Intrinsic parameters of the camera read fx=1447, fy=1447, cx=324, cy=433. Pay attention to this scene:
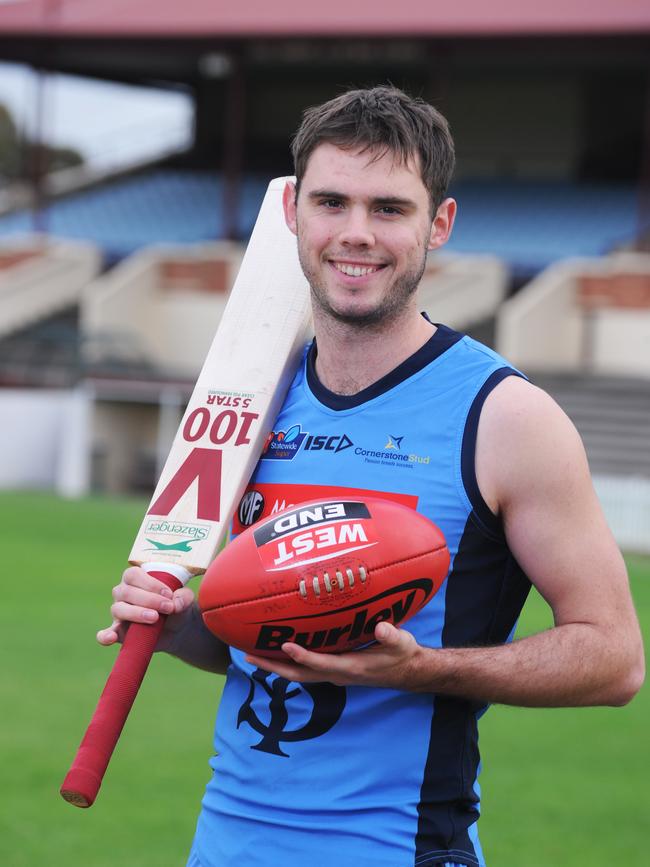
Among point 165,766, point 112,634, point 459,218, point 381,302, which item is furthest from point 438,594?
point 459,218

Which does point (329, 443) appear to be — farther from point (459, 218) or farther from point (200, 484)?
point (459, 218)

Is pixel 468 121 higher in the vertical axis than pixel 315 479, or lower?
lower

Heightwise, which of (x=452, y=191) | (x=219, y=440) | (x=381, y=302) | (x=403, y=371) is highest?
(x=381, y=302)

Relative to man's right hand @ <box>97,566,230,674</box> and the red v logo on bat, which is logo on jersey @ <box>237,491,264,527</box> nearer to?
the red v logo on bat

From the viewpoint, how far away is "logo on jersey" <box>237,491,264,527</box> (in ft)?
9.52

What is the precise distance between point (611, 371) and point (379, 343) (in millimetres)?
19593

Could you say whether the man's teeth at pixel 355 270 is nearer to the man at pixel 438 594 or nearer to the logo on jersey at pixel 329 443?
the man at pixel 438 594

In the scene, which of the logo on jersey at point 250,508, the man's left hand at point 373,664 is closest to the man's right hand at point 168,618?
the logo on jersey at point 250,508

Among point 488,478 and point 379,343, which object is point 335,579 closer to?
point 488,478

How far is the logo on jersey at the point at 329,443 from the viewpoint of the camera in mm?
2743

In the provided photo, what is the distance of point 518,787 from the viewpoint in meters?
6.70

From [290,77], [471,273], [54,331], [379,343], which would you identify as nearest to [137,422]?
[54,331]

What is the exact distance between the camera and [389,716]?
2.61 m

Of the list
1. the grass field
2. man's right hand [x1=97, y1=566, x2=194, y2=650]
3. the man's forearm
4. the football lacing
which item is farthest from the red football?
the grass field
